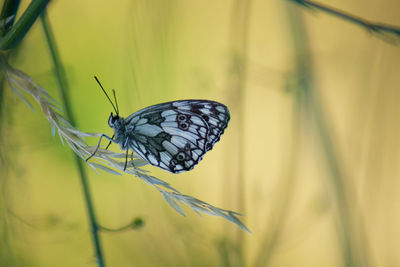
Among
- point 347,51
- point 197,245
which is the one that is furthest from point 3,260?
point 347,51

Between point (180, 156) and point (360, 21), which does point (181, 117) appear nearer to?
point (180, 156)

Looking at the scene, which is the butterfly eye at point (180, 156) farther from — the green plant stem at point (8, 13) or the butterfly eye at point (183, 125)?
the green plant stem at point (8, 13)

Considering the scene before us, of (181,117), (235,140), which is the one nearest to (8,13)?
(181,117)

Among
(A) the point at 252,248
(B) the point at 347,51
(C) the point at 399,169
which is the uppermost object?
(B) the point at 347,51

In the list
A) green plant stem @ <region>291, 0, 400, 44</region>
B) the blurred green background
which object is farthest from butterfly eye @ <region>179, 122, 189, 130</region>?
green plant stem @ <region>291, 0, 400, 44</region>

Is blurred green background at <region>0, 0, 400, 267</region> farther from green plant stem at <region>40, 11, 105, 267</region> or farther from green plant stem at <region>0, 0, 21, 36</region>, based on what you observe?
green plant stem at <region>0, 0, 21, 36</region>

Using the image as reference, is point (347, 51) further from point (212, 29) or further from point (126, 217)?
point (126, 217)
